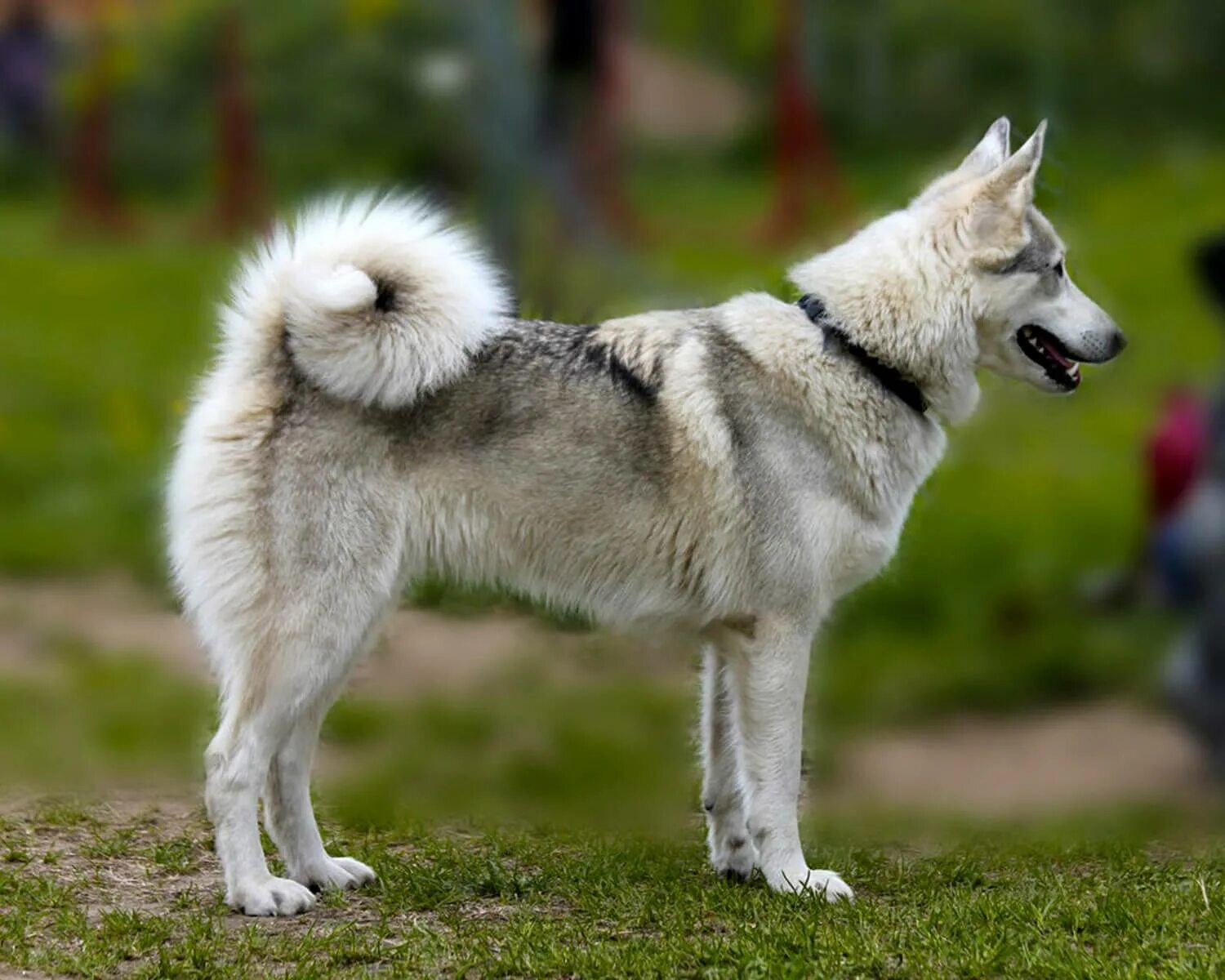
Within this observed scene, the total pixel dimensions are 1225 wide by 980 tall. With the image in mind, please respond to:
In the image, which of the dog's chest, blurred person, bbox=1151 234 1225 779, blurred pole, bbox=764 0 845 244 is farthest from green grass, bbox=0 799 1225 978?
blurred pole, bbox=764 0 845 244

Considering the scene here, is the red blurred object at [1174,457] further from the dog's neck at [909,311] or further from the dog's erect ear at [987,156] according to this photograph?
the dog's neck at [909,311]

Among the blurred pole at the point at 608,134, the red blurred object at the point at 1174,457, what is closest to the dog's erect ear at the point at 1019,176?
the red blurred object at the point at 1174,457

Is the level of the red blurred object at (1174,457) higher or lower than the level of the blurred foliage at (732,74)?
lower

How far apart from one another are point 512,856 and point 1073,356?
2.18 metres

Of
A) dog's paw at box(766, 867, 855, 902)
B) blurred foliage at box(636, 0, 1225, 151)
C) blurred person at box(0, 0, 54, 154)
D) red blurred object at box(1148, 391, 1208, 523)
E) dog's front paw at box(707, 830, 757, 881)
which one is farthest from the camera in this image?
blurred person at box(0, 0, 54, 154)

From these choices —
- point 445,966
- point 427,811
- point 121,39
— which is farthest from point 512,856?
point 121,39

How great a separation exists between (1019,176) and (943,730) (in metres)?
3.78

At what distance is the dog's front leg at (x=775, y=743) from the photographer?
14.5 ft

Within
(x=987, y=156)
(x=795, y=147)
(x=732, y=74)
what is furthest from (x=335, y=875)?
(x=732, y=74)

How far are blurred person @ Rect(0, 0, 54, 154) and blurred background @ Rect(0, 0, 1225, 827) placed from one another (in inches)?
1.0

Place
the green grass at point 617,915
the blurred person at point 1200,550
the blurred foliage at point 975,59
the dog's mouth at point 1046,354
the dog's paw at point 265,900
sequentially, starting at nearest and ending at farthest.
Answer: the green grass at point 617,915
the dog's paw at point 265,900
the dog's mouth at point 1046,354
the blurred person at point 1200,550
the blurred foliage at point 975,59

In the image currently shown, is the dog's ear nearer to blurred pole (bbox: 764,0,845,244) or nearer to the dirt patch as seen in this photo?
the dirt patch

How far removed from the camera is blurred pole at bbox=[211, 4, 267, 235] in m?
13.0

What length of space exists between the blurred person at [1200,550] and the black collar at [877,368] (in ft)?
5.99
